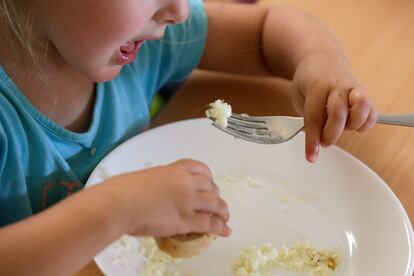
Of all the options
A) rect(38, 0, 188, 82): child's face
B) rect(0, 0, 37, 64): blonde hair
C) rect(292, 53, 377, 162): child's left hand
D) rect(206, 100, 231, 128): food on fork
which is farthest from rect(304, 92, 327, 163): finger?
rect(0, 0, 37, 64): blonde hair

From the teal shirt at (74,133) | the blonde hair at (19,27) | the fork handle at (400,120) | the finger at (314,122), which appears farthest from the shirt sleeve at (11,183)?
the fork handle at (400,120)

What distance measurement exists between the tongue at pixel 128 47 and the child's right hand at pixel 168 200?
23cm

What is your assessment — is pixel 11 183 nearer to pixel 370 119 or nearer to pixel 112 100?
pixel 112 100

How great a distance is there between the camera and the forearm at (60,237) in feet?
1.81

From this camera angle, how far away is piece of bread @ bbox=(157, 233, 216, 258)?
0.62 metres

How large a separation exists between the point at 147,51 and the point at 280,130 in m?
0.32

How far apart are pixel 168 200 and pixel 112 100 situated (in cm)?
37

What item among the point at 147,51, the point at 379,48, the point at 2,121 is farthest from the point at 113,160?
the point at 379,48

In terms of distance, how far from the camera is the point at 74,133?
842 mm

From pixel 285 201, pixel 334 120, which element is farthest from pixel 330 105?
pixel 285 201

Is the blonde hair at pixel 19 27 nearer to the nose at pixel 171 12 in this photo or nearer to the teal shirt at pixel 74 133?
the teal shirt at pixel 74 133

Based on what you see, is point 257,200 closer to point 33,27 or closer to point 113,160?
point 113,160

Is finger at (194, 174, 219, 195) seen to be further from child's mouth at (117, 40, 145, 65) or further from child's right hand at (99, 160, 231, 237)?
child's mouth at (117, 40, 145, 65)

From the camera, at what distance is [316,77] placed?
84 cm
